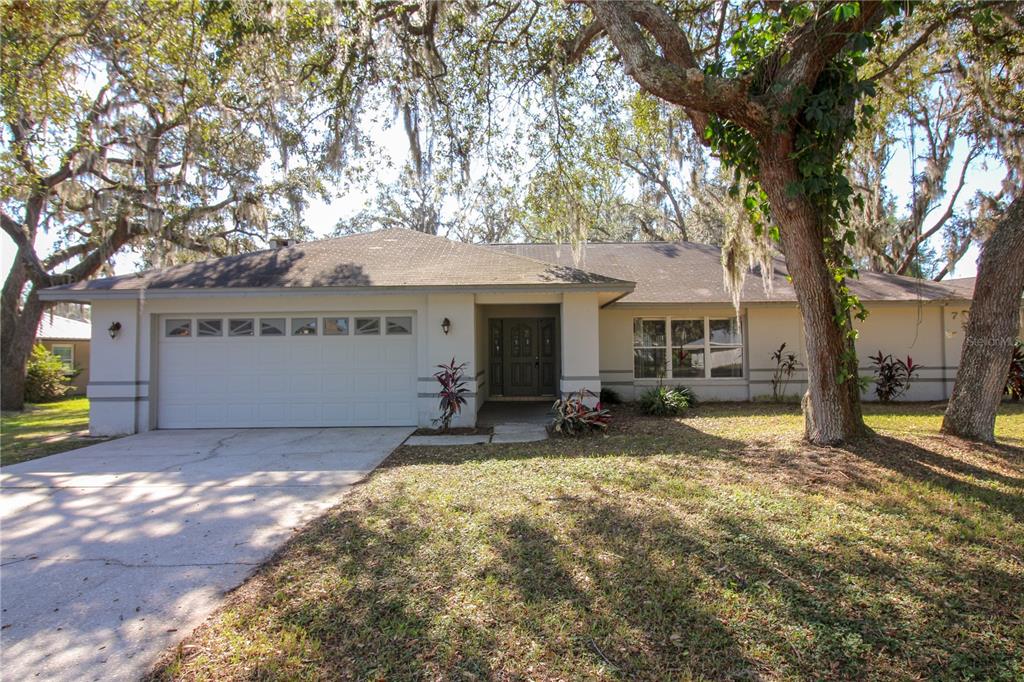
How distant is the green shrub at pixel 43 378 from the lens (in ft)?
56.4

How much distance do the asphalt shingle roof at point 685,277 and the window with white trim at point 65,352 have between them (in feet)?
59.0

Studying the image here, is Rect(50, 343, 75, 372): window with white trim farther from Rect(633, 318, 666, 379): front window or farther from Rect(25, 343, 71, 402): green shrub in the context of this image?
Rect(633, 318, 666, 379): front window

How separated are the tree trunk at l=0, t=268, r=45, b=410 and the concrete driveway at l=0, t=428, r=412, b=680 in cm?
1018

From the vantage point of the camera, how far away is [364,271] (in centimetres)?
999

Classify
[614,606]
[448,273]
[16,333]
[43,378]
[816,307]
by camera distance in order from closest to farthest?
[614,606] → [816,307] → [448,273] → [16,333] → [43,378]

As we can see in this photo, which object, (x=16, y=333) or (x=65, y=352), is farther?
(x=65, y=352)

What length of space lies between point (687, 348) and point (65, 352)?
23.2 meters

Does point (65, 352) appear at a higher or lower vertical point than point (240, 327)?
lower

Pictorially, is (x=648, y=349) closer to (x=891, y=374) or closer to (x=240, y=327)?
(x=891, y=374)

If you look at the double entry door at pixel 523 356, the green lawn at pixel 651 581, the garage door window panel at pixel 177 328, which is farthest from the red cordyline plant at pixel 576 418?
the garage door window panel at pixel 177 328

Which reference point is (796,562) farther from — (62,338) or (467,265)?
(62,338)

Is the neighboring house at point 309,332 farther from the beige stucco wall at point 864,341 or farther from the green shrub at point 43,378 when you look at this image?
the green shrub at point 43,378

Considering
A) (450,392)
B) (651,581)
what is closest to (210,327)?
(450,392)

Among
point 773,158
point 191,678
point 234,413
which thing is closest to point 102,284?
point 234,413
